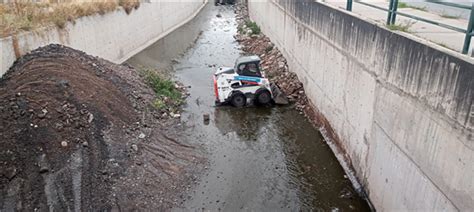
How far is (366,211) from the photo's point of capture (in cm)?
763

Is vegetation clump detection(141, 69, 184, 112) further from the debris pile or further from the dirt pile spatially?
the debris pile

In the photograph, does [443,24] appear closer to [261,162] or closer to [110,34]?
[261,162]

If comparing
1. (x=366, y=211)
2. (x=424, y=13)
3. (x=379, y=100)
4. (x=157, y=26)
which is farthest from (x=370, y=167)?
(x=157, y=26)

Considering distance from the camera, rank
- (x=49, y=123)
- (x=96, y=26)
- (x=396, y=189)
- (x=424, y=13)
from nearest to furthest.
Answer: (x=396, y=189), (x=49, y=123), (x=424, y=13), (x=96, y=26)

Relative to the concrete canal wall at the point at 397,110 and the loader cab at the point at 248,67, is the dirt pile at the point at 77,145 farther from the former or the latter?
the concrete canal wall at the point at 397,110

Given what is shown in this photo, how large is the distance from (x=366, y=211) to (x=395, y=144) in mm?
1832

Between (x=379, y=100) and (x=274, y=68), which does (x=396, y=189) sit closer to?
(x=379, y=100)

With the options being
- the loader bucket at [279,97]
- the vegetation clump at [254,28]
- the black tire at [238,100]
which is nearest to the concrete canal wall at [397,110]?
the loader bucket at [279,97]

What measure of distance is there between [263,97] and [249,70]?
1.09 metres

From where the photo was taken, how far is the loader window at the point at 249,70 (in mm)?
12562

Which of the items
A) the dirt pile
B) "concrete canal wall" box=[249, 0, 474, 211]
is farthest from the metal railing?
the dirt pile

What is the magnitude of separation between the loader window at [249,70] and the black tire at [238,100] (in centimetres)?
77

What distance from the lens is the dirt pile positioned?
6957mm

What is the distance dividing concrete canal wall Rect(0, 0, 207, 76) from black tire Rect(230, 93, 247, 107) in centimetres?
638
